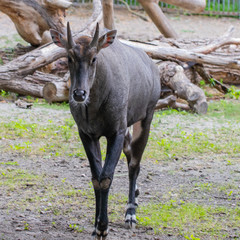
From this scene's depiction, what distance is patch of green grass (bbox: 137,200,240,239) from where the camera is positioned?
5.20 m

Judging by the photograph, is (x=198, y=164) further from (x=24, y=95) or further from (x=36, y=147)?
(x=24, y=95)

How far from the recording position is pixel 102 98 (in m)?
4.83

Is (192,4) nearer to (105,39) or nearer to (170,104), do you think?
(170,104)

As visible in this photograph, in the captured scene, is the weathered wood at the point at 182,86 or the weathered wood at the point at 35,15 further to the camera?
the weathered wood at the point at 35,15

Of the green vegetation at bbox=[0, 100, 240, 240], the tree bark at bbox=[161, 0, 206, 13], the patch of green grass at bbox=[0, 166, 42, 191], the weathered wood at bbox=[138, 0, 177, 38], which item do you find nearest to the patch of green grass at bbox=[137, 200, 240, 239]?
the green vegetation at bbox=[0, 100, 240, 240]

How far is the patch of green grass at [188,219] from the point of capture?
5.20m

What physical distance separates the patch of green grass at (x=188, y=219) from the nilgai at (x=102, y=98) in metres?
0.28

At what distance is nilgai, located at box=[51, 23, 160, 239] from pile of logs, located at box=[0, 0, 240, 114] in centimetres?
618

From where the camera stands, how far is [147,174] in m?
7.41

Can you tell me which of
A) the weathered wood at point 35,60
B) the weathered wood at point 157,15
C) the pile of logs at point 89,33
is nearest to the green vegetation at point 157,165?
the pile of logs at point 89,33

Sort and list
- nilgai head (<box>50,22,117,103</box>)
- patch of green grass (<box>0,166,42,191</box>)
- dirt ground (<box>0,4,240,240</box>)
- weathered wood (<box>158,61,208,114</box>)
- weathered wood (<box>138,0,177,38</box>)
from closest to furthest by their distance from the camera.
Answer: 1. nilgai head (<box>50,22,117,103</box>)
2. dirt ground (<box>0,4,240,240</box>)
3. patch of green grass (<box>0,166,42,191</box>)
4. weathered wood (<box>158,61,208,114</box>)
5. weathered wood (<box>138,0,177,38</box>)

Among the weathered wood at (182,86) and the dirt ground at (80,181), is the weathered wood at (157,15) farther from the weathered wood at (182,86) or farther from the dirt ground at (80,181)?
the dirt ground at (80,181)

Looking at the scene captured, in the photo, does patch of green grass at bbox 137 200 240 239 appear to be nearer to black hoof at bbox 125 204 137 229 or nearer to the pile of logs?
black hoof at bbox 125 204 137 229

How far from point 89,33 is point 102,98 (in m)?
7.26
